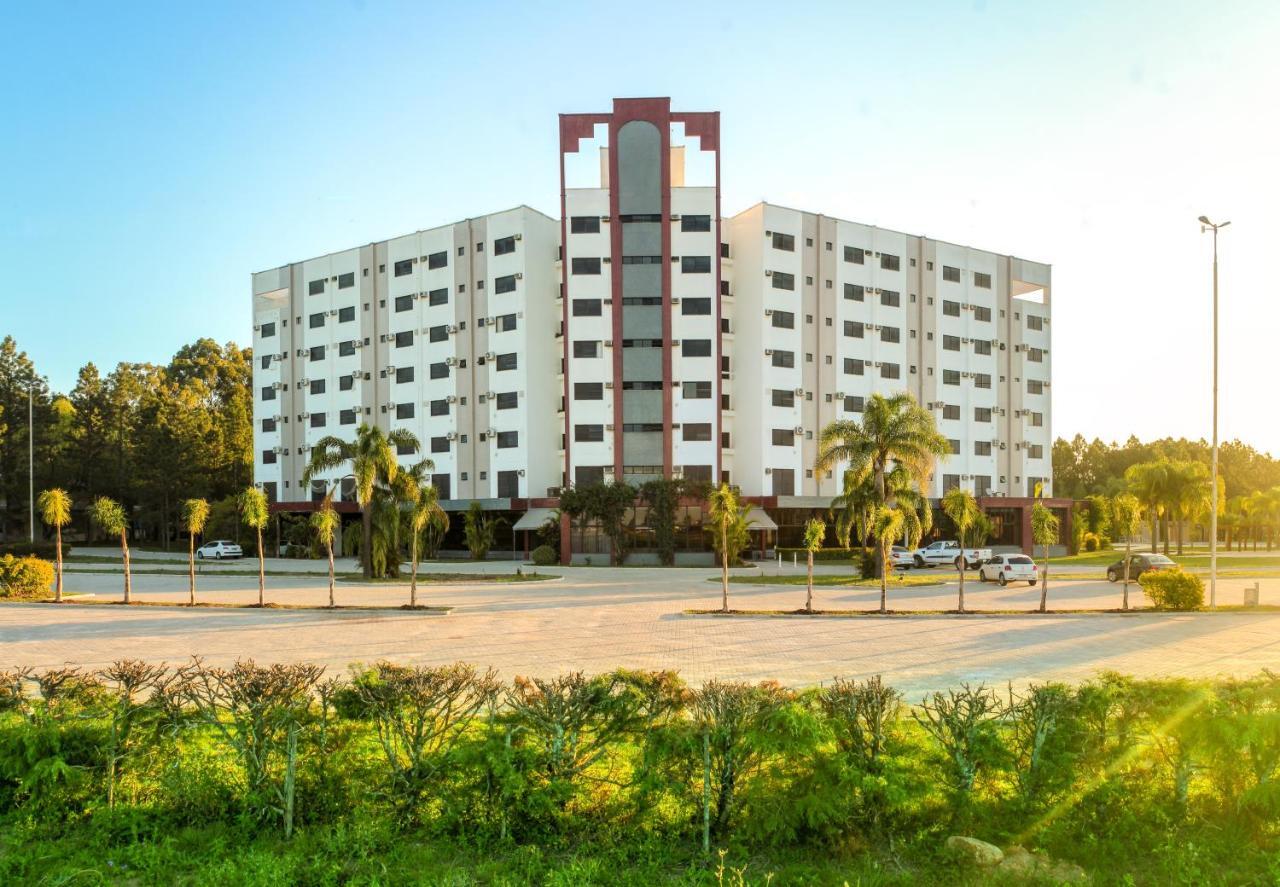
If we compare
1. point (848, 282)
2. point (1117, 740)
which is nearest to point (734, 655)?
point (1117, 740)

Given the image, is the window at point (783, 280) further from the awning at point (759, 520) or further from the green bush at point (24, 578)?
the green bush at point (24, 578)

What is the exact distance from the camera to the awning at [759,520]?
49.0 metres

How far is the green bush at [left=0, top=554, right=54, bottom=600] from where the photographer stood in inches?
1077

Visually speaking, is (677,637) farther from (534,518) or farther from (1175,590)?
(534,518)

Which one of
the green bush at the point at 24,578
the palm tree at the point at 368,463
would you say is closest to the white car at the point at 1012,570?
the palm tree at the point at 368,463

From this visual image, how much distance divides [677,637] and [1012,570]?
2203 cm

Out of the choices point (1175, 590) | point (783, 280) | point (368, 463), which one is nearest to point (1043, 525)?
point (1175, 590)

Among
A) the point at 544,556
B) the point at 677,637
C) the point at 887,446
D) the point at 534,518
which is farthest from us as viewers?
the point at 534,518

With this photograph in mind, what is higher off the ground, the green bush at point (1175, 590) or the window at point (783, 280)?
the window at point (783, 280)

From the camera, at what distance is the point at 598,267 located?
5103 cm

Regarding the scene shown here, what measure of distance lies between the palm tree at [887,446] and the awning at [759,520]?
16424 mm

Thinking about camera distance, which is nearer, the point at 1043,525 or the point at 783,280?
the point at 1043,525

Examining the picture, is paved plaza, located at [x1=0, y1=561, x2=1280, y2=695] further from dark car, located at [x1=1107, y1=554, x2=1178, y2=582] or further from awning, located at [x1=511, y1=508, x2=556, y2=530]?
awning, located at [x1=511, y1=508, x2=556, y2=530]

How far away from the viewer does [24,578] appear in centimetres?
2791
